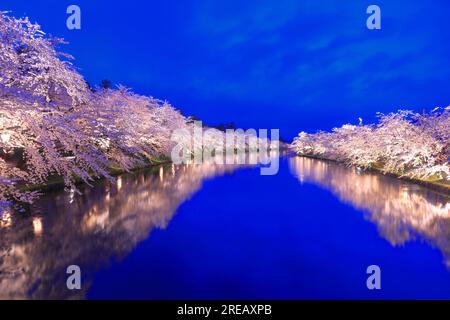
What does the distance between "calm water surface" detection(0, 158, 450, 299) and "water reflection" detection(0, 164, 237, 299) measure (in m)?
0.03

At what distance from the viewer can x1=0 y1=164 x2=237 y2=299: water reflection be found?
6.27 meters

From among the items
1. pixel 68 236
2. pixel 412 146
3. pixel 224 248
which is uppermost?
pixel 412 146

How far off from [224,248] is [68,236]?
4.10 metres

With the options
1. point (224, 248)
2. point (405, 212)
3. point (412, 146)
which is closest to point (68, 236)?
point (224, 248)

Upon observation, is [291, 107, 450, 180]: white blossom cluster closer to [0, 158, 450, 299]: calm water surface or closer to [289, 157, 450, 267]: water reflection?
[289, 157, 450, 267]: water reflection

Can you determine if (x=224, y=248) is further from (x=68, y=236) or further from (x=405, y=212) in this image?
(x=405, y=212)

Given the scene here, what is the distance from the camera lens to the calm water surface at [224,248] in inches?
240

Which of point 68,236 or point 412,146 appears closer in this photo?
point 68,236

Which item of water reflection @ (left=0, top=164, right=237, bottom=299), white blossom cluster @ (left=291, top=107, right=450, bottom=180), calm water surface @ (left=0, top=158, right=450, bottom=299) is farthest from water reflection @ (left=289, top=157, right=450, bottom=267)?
water reflection @ (left=0, top=164, right=237, bottom=299)

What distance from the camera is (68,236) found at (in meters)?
9.16

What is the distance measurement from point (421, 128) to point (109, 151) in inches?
945

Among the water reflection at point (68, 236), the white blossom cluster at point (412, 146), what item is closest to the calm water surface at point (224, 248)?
the water reflection at point (68, 236)

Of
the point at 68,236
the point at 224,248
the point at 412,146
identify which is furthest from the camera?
the point at 412,146

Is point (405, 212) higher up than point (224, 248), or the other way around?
point (405, 212)
